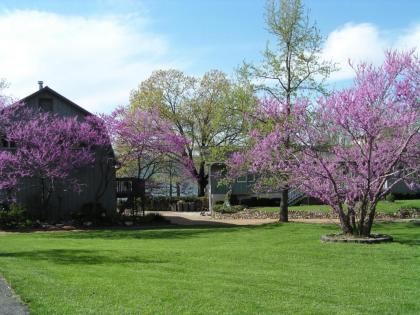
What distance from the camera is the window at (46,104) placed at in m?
27.1

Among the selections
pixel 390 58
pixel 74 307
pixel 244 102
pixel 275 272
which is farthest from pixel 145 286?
pixel 244 102

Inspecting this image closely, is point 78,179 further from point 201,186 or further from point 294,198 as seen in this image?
point 201,186

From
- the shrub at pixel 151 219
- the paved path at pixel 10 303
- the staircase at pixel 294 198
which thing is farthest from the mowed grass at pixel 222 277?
the staircase at pixel 294 198

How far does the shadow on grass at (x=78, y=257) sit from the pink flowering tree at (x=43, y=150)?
9881mm

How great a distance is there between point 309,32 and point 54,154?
12.4 meters

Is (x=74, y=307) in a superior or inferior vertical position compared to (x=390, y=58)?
inferior

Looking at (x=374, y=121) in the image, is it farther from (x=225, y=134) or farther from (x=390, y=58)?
(x=225, y=134)

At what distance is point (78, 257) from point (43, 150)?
12.6m

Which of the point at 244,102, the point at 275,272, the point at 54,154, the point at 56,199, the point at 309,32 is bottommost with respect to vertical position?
the point at 275,272

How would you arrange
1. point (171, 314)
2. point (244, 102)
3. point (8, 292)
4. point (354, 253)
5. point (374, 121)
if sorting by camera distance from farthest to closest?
point (244, 102) → point (374, 121) → point (354, 253) → point (8, 292) → point (171, 314)

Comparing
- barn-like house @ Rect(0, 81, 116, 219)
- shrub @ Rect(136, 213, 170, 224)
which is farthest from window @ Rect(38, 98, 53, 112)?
shrub @ Rect(136, 213, 170, 224)

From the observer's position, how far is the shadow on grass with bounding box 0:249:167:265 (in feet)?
38.8

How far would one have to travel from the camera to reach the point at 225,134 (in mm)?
44219

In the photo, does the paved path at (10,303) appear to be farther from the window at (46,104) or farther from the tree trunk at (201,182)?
the tree trunk at (201,182)
